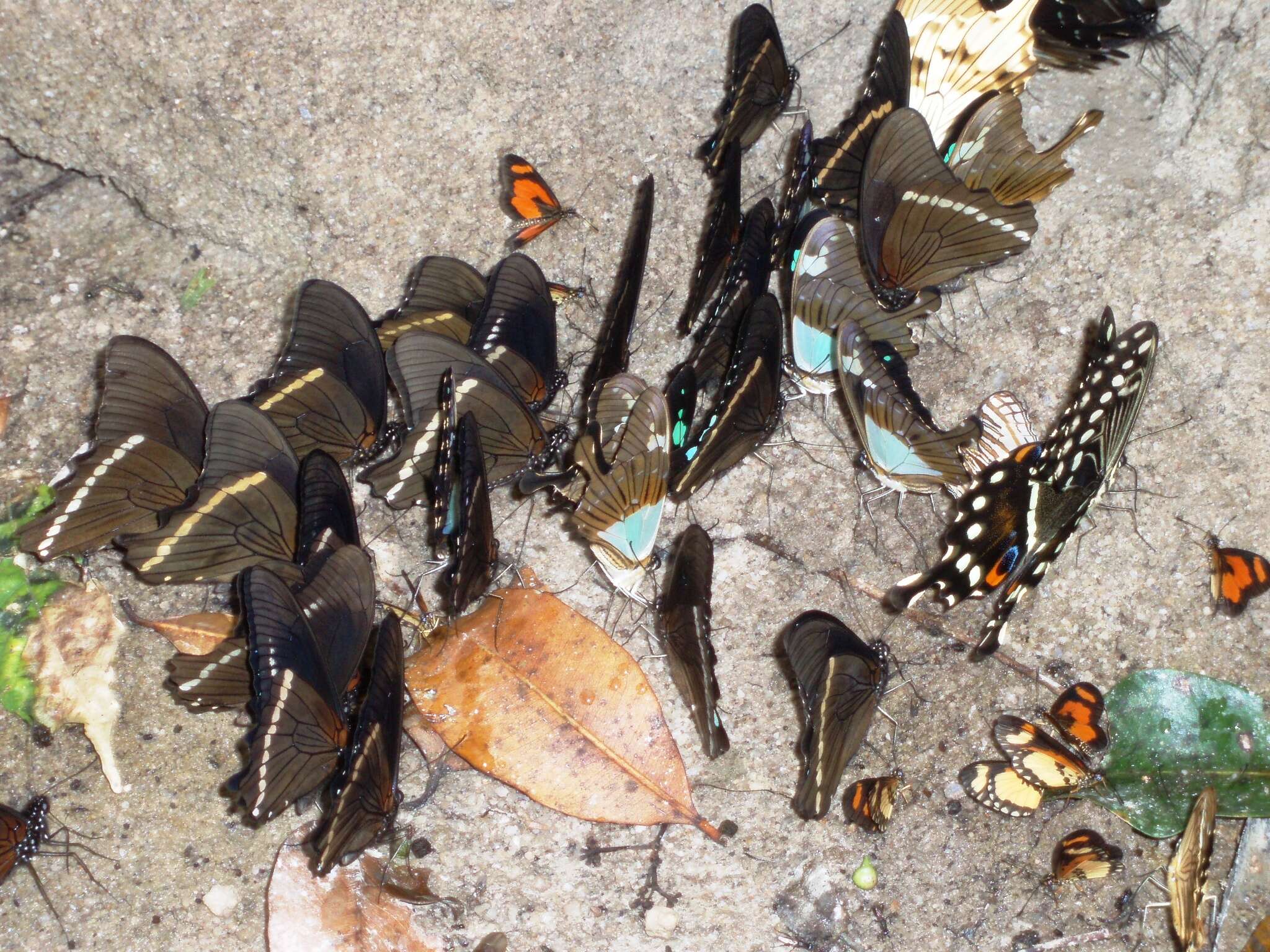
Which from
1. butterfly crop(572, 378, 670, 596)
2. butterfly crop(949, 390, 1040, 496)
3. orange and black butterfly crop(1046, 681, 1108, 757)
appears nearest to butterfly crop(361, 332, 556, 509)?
butterfly crop(572, 378, 670, 596)

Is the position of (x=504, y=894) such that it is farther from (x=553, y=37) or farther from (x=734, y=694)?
(x=553, y=37)

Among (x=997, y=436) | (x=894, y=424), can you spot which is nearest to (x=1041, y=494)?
(x=997, y=436)

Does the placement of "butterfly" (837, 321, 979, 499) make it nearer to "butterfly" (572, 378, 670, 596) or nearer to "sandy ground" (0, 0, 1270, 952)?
"sandy ground" (0, 0, 1270, 952)

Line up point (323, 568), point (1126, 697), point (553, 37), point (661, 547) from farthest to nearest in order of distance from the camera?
point (553, 37) → point (661, 547) → point (1126, 697) → point (323, 568)

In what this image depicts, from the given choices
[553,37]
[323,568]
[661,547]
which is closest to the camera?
[323,568]

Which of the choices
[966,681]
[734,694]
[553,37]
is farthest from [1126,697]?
[553,37]

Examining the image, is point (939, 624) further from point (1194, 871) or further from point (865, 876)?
point (1194, 871)
